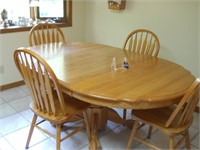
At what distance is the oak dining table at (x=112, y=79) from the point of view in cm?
149

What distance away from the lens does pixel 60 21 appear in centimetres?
361

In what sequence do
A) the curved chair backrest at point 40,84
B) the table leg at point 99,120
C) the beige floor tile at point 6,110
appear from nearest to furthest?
the curved chair backrest at point 40,84
the table leg at point 99,120
the beige floor tile at point 6,110

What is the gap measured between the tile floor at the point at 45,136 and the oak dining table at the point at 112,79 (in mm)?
116

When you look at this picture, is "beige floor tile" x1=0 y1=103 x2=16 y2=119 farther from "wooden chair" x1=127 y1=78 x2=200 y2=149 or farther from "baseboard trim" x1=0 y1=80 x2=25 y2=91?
"wooden chair" x1=127 y1=78 x2=200 y2=149

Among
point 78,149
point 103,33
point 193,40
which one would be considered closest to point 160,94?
point 78,149

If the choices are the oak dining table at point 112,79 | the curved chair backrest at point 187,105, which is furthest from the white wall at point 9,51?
the curved chair backrest at point 187,105

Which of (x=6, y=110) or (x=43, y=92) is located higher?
(x=43, y=92)

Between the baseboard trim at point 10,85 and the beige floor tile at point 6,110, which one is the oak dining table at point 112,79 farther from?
the baseboard trim at point 10,85

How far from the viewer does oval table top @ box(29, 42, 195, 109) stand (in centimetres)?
148

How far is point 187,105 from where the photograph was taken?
61.4 inches

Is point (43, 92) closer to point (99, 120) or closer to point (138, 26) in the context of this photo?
point (99, 120)

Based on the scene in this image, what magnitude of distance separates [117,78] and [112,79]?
5 cm

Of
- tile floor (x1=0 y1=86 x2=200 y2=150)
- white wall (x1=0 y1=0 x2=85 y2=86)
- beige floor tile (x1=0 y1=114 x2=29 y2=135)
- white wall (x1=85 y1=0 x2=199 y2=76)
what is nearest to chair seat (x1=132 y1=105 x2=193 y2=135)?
tile floor (x1=0 y1=86 x2=200 y2=150)

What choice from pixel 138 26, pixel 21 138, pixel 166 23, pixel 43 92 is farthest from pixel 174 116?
pixel 138 26
